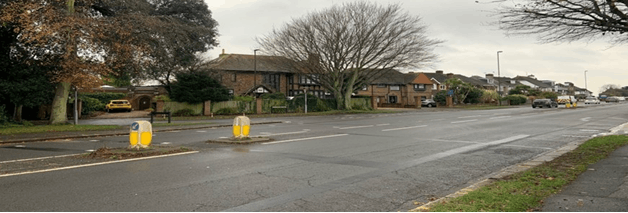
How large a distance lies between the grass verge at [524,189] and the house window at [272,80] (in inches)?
2100

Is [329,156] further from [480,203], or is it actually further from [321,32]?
[321,32]

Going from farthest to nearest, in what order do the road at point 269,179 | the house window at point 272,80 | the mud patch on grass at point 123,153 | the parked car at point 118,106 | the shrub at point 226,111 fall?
the house window at point 272,80 < the parked car at point 118,106 < the shrub at point 226,111 < the mud patch on grass at point 123,153 < the road at point 269,179

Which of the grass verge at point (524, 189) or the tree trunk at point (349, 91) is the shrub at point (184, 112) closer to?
the tree trunk at point (349, 91)

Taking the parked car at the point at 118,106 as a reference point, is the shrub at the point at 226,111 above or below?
below

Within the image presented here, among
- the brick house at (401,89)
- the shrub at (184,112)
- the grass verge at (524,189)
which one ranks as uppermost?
the brick house at (401,89)

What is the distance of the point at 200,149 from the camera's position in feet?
37.8

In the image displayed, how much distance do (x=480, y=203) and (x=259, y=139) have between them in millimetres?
9124

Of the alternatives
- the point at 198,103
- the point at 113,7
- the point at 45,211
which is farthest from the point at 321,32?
the point at 45,211

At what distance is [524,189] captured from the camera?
20.1ft

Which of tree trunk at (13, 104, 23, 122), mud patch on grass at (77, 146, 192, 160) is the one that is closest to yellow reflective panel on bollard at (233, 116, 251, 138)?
mud patch on grass at (77, 146, 192, 160)

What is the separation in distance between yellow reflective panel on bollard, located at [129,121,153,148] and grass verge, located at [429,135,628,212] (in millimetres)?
7859

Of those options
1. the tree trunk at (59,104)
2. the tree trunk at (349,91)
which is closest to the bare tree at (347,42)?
the tree trunk at (349,91)

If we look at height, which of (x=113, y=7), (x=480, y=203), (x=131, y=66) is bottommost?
(x=480, y=203)

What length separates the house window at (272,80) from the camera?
60.9 meters
